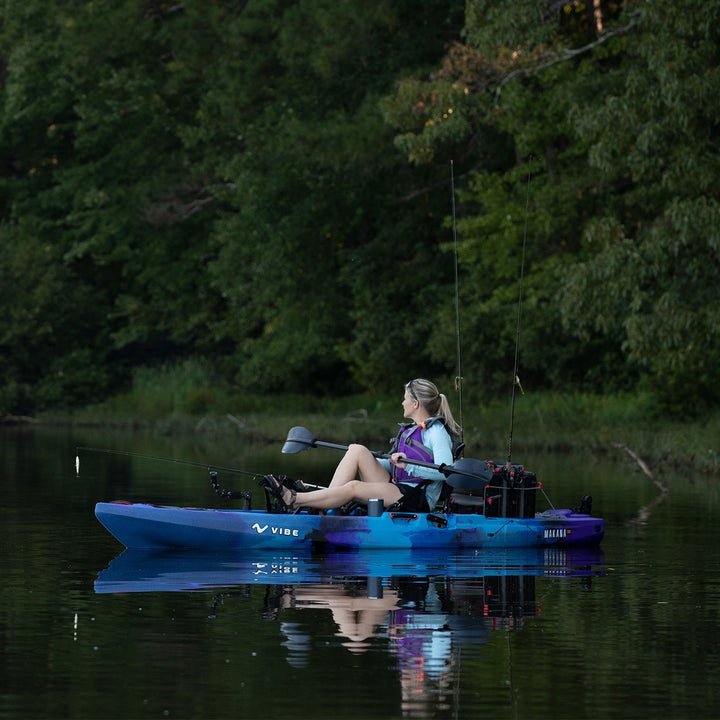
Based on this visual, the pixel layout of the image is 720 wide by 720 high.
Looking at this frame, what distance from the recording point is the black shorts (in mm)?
15500

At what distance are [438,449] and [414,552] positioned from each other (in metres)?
0.87

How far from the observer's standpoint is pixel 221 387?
46.7 meters

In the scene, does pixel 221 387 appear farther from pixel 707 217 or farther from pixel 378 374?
pixel 707 217

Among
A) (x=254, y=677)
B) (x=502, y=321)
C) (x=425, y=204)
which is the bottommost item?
(x=254, y=677)

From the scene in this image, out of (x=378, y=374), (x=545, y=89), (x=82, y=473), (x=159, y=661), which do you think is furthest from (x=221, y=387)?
(x=159, y=661)

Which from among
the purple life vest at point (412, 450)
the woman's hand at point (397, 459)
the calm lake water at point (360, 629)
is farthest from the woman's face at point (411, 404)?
the calm lake water at point (360, 629)

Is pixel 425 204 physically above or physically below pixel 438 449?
above

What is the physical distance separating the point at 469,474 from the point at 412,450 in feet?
2.11

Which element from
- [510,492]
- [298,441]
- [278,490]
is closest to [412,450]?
[510,492]

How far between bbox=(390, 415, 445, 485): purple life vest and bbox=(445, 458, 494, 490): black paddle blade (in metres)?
0.28

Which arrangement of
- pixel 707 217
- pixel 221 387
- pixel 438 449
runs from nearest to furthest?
pixel 438 449 → pixel 707 217 → pixel 221 387

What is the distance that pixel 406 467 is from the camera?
15.4 metres

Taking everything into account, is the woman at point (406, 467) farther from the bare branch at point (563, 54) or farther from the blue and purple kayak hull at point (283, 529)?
the bare branch at point (563, 54)

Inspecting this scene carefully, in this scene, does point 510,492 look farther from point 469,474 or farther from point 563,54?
point 563,54
